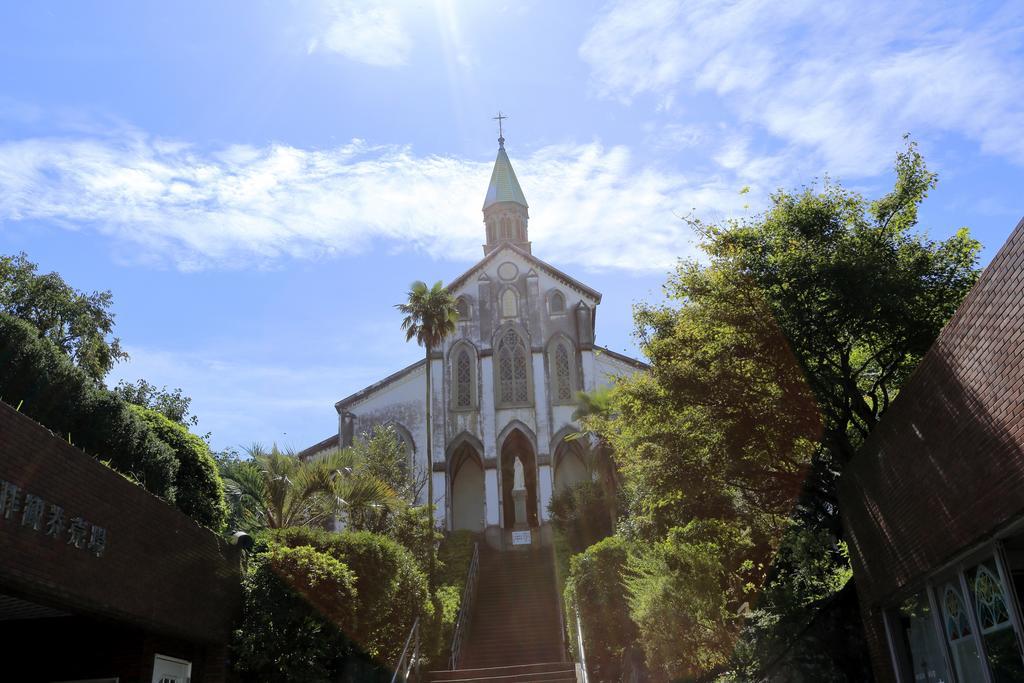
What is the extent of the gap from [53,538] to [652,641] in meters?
11.4

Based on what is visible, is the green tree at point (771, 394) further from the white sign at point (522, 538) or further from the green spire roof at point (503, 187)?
the green spire roof at point (503, 187)

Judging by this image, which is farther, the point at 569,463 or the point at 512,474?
the point at 512,474

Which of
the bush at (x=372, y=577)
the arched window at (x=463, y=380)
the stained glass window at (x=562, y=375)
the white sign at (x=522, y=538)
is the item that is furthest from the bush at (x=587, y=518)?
the bush at (x=372, y=577)

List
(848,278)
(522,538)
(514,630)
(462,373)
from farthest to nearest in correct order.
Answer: (462,373)
(522,538)
(514,630)
(848,278)

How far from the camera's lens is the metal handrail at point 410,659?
1602cm

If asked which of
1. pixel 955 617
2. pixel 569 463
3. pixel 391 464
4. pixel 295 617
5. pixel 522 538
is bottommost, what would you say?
pixel 955 617

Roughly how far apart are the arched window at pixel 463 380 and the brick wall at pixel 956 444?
2603 cm

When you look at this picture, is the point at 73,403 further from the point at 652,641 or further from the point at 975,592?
the point at 975,592

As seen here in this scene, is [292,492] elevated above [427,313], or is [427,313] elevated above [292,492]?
[427,313]

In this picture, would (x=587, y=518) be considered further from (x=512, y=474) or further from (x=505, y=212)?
(x=505, y=212)

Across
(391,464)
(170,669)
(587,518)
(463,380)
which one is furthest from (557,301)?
(170,669)

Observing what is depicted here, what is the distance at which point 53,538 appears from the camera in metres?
8.58

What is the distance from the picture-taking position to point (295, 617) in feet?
43.7

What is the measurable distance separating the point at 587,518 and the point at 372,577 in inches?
594
